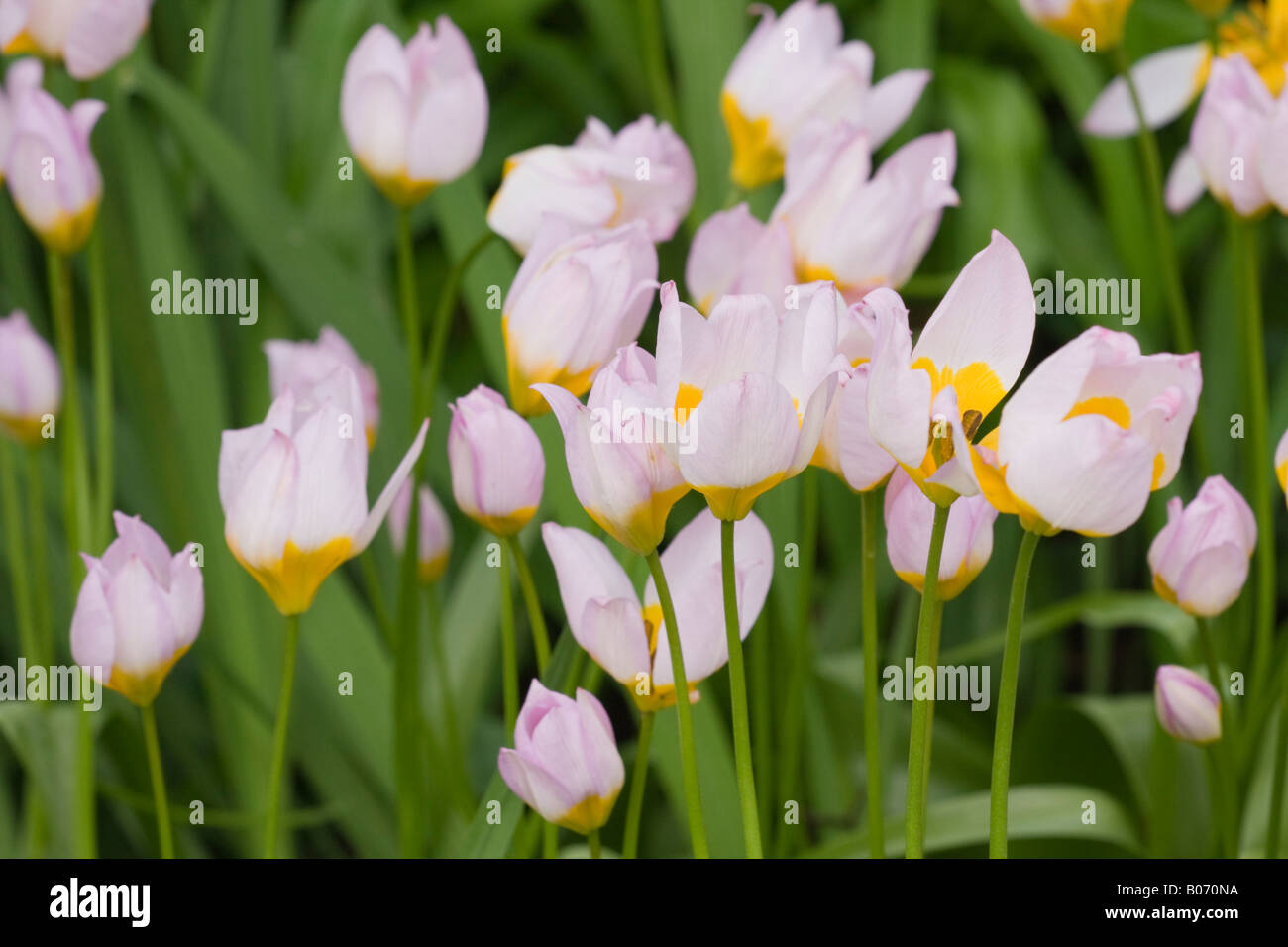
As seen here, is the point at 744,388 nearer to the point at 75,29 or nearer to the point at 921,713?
the point at 921,713

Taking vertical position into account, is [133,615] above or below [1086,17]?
below

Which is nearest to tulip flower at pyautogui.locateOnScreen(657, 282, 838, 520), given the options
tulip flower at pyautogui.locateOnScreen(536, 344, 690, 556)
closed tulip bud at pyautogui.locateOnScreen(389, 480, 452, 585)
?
tulip flower at pyautogui.locateOnScreen(536, 344, 690, 556)

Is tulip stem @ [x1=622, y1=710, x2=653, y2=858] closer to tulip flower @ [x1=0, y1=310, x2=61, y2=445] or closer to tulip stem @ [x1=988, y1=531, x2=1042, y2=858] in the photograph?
tulip stem @ [x1=988, y1=531, x2=1042, y2=858]

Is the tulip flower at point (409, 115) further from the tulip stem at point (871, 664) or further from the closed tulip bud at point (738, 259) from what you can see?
the tulip stem at point (871, 664)

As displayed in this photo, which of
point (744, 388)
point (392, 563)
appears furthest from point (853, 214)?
point (392, 563)

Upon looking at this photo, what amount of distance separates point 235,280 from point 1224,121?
54 centimetres

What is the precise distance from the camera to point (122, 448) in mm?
707

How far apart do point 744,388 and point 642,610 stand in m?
0.09

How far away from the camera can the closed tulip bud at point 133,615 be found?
286mm

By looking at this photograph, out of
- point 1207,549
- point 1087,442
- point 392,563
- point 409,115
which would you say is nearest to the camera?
point 1087,442

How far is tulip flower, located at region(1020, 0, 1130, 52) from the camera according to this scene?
49cm

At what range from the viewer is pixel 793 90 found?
423 mm

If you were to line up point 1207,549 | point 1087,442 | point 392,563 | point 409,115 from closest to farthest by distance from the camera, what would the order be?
point 1087,442 → point 1207,549 → point 409,115 → point 392,563

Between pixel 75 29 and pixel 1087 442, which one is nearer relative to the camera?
pixel 1087 442
